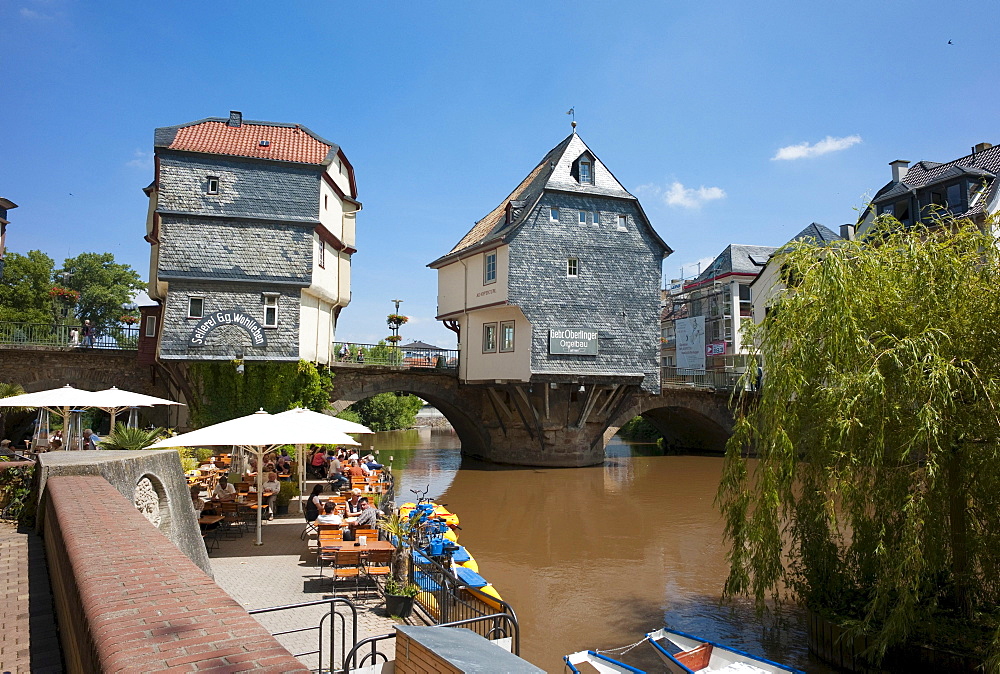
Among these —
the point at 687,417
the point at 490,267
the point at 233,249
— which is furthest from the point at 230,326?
the point at 687,417

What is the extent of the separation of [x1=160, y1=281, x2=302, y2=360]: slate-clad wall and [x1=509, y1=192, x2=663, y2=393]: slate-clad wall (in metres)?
7.84

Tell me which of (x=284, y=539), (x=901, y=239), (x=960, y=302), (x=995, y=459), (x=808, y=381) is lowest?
(x=284, y=539)

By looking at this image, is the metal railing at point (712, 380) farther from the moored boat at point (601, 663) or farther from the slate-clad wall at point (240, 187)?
the moored boat at point (601, 663)

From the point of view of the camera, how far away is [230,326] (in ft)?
70.6

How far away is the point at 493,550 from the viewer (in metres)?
15.7

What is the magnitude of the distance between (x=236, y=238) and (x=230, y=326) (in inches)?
108

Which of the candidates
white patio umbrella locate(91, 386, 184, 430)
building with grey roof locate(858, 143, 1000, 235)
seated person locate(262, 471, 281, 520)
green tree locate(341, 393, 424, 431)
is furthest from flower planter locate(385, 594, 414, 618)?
green tree locate(341, 393, 424, 431)

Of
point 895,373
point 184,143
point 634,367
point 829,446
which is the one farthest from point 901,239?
point 184,143

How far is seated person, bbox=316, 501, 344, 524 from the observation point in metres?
10.8

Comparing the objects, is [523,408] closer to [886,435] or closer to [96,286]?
[886,435]

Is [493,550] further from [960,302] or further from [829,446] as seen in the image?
[960,302]

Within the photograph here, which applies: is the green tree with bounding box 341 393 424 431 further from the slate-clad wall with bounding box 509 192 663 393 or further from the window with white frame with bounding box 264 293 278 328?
the window with white frame with bounding box 264 293 278 328

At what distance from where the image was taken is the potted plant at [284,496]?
1441 centimetres

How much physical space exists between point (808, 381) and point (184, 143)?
20166mm
